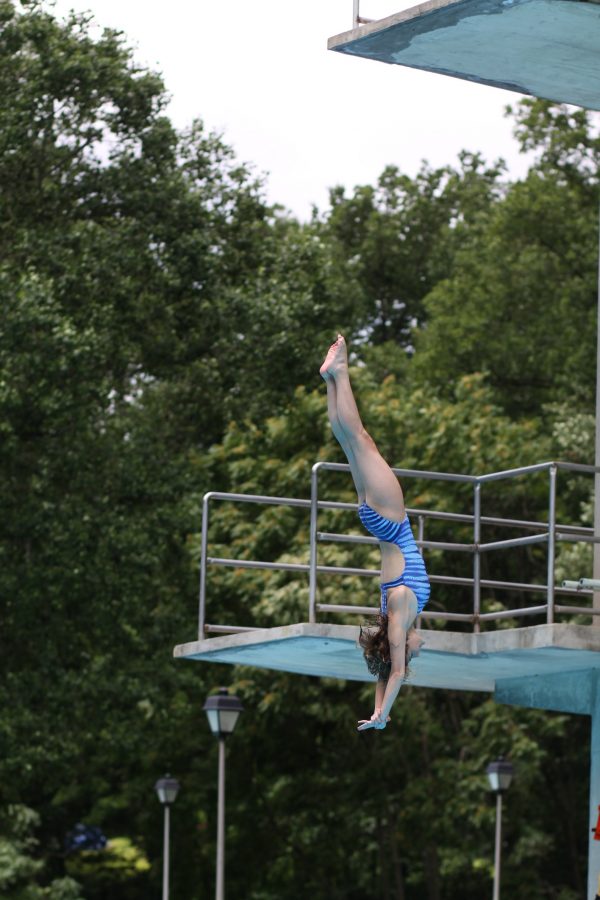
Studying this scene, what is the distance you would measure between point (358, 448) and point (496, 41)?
5.09 meters

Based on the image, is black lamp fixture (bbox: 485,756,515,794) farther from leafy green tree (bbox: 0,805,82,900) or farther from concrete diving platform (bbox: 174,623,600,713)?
concrete diving platform (bbox: 174,623,600,713)

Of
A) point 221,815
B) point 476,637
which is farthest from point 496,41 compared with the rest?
point 221,815

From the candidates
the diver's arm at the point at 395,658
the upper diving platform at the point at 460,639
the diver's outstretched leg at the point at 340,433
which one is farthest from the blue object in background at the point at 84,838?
the diver's outstretched leg at the point at 340,433

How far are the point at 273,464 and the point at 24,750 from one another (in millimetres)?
8318

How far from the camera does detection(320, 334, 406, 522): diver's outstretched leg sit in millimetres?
10195

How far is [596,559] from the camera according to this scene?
1591cm

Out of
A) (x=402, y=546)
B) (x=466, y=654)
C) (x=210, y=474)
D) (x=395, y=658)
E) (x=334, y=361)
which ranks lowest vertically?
(x=395, y=658)

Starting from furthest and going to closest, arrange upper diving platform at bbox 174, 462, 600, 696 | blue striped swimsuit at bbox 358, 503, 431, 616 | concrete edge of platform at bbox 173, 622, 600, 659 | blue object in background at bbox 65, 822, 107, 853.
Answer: blue object in background at bbox 65, 822, 107, 853 < upper diving platform at bbox 174, 462, 600, 696 < concrete edge of platform at bbox 173, 622, 600, 659 < blue striped swimsuit at bbox 358, 503, 431, 616

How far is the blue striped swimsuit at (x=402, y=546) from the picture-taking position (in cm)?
1031

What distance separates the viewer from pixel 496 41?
560 inches

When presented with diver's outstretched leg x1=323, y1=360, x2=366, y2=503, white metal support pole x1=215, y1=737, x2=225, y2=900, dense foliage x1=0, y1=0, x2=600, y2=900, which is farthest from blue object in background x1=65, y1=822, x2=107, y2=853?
diver's outstretched leg x1=323, y1=360, x2=366, y2=503

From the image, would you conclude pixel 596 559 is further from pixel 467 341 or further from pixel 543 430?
A: pixel 467 341

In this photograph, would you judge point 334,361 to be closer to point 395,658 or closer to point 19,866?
point 395,658

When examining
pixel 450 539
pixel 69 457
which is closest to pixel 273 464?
pixel 450 539
